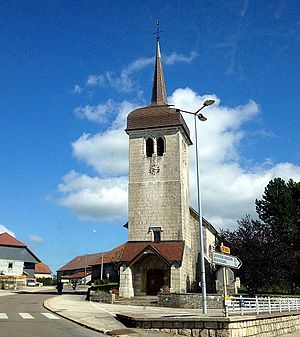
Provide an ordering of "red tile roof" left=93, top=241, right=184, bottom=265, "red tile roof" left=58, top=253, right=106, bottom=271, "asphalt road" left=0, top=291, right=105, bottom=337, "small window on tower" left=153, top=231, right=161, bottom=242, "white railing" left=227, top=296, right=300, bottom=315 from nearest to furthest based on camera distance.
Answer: "asphalt road" left=0, top=291, right=105, bottom=337, "white railing" left=227, top=296, right=300, bottom=315, "red tile roof" left=93, top=241, right=184, bottom=265, "small window on tower" left=153, top=231, right=161, bottom=242, "red tile roof" left=58, top=253, right=106, bottom=271

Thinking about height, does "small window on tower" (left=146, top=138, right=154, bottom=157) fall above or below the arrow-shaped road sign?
above

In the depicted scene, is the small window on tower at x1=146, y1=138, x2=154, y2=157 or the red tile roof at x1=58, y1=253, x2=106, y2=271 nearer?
the small window on tower at x1=146, y1=138, x2=154, y2=157

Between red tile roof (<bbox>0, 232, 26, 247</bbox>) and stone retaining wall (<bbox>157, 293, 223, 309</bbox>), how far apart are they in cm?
4631

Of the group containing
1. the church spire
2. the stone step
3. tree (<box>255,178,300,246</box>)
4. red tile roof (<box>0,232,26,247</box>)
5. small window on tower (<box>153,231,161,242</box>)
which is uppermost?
the church spire

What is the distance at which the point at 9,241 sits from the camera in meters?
Result: 67.5

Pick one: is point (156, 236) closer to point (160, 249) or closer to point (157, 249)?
point (160, 249)

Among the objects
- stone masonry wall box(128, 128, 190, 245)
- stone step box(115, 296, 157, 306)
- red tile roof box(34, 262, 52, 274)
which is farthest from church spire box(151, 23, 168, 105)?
red tile roof box(34, 262, 52, 274)

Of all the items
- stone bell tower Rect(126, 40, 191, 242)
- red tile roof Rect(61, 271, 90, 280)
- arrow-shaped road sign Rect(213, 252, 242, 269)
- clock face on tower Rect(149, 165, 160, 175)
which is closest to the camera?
arrow-shaped road sign Rect(213, 252, 242, 269)

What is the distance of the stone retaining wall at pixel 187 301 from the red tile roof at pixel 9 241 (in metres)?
46.3

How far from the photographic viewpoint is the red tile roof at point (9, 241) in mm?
66512

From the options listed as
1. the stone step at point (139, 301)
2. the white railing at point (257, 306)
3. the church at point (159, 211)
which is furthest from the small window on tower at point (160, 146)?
the white railing at point (257, 306)

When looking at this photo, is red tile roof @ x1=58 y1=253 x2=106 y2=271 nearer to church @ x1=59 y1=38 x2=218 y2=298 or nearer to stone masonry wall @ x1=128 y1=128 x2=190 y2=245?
church @ x1=59 y1=38 x2=218 y2=298

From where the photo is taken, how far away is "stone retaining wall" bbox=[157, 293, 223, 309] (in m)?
25.1

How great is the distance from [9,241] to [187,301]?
4882 cm
